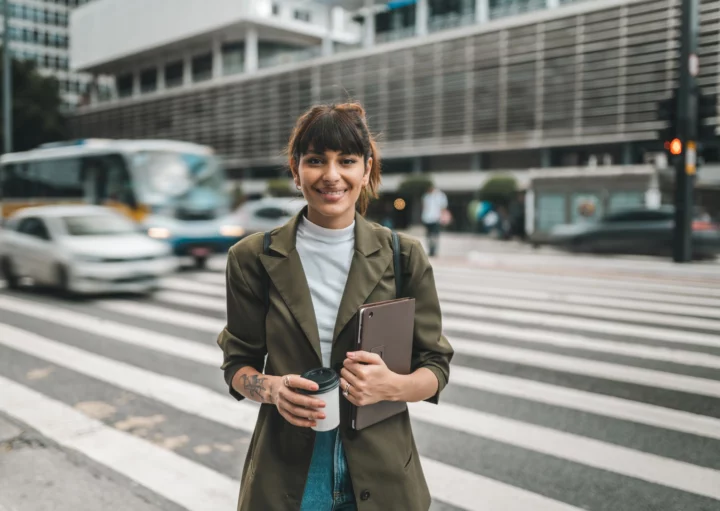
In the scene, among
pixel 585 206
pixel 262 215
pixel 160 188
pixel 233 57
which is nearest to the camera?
pixel 160 188

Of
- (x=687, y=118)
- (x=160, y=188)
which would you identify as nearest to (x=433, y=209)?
(x=687, y=118)

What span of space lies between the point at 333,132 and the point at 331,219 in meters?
0.23

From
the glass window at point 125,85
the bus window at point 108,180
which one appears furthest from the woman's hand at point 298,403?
the glass window at point 125,85

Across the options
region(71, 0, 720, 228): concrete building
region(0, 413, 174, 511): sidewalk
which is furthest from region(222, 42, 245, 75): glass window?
region(0, 413, 174, 511): sidewalk

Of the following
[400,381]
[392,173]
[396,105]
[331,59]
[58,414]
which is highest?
[331,59]

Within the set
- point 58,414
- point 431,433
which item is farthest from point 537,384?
point 58,414

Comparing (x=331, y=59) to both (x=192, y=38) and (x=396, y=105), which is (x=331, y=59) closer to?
(x=396, y=105)

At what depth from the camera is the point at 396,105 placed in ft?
127

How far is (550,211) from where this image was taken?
2428 centimetres

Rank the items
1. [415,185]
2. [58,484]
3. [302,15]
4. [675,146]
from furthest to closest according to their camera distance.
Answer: [302,15], [415,185], [675,146], [58,484]

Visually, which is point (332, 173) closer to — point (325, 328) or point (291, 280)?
point (291, 280)

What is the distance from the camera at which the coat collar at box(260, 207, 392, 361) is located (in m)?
1.65

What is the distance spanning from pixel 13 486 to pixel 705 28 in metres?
31.1

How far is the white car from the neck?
9038mm
